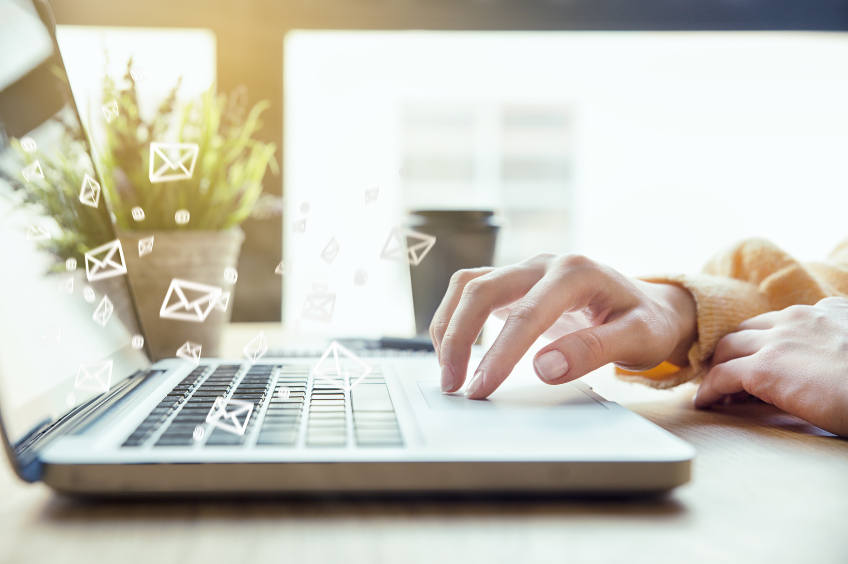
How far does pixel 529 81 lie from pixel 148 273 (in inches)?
407

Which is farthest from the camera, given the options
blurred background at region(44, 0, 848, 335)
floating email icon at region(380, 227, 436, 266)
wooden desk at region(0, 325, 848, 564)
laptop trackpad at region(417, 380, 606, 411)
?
blurred background at region(44, 0, 848, 335)

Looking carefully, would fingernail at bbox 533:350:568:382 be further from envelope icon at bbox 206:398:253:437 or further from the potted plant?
the potted plant

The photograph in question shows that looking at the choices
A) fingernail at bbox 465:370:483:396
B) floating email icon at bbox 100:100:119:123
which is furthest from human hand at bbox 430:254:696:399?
floating email icon at bbox 100:100:119:123

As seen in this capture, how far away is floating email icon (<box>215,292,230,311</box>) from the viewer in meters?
0.73

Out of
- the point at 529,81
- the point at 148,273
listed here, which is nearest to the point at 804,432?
the point at 148,273

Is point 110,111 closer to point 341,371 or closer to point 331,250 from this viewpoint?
point 331,250

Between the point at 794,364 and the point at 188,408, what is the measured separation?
17.3 inches

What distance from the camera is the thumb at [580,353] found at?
15.4 inches

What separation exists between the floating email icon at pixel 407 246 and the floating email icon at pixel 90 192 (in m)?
0.33

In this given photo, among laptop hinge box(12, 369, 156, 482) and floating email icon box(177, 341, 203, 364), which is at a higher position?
laptop hinge box(12, 369, 156, 482)

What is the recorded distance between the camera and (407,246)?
2.65ft

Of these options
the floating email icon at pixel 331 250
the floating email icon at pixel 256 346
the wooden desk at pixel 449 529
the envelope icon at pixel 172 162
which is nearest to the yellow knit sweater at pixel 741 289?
the wooden desk at pixel 449 529

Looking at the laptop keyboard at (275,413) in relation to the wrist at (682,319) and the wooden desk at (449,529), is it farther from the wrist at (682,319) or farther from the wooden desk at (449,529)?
the wrist at (682,319)

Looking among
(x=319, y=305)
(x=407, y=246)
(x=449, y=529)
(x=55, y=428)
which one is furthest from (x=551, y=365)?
(x=319, y=305)
